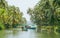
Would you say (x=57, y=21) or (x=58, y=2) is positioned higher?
(x=58, y=2)

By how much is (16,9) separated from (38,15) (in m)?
19.8

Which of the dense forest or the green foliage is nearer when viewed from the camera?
the green foliage

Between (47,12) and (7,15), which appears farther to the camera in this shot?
(7,15)

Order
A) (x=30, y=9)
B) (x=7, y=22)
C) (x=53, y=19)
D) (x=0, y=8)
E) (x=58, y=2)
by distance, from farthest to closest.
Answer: (x=30, y=9), (x=7, y=22), (x=0, y=8), (x=53, y=19), (x=58, y=2)

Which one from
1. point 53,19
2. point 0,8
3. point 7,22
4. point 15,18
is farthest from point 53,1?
point 15,18

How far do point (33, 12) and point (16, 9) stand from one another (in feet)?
48.3

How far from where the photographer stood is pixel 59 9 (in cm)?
4256

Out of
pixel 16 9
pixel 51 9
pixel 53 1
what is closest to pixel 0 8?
pixel 51 9

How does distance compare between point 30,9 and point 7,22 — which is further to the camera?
point 30,9

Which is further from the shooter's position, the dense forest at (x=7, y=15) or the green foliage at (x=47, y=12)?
the dense forest at (x=7, y=15)

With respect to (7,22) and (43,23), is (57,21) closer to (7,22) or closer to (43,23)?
(43,23)

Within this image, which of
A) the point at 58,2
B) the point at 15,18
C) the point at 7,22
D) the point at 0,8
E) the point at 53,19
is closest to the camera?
the point at 58,2

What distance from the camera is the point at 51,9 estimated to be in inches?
2010

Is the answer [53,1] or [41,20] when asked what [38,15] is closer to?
[41,20]
